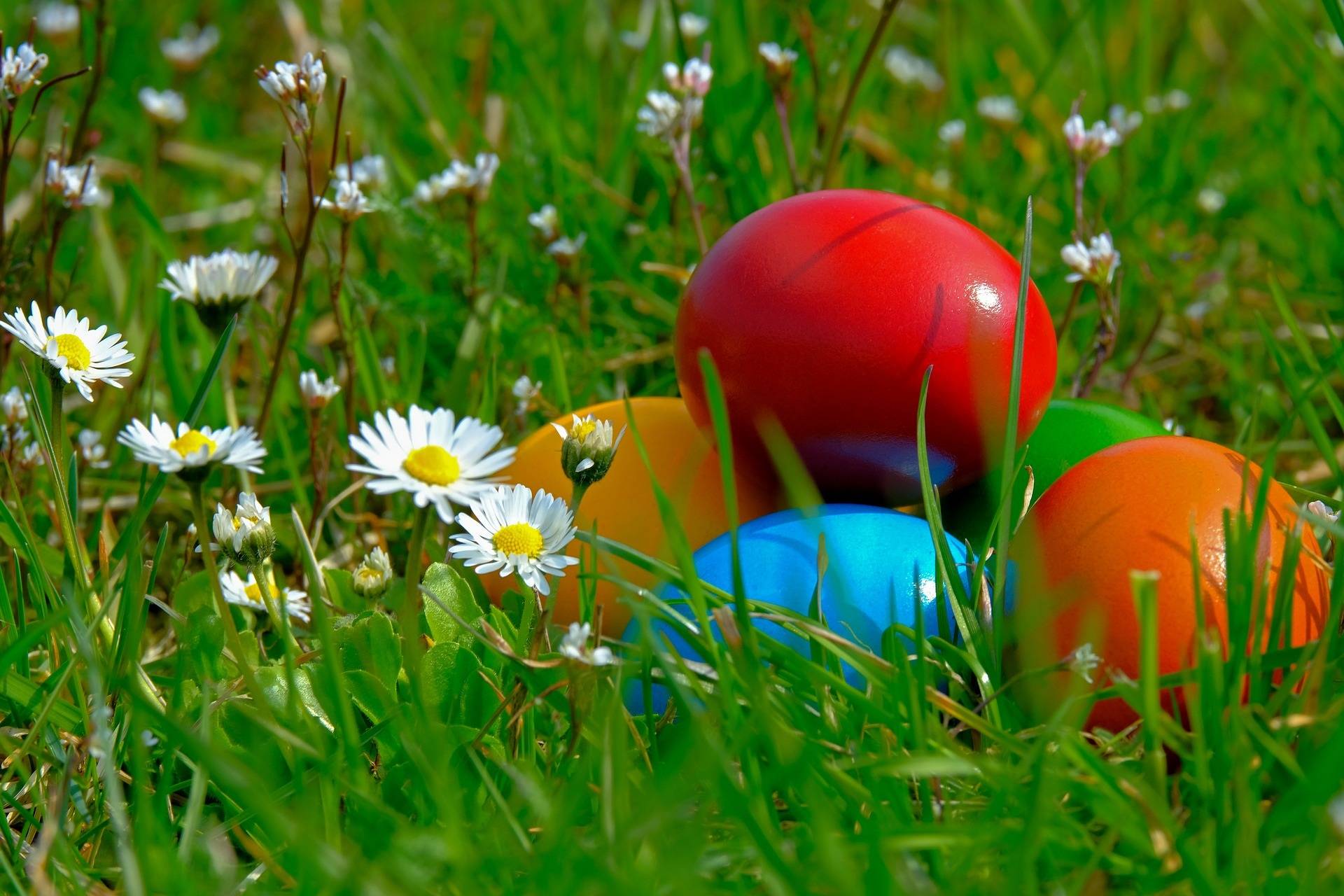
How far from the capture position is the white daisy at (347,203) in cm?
153

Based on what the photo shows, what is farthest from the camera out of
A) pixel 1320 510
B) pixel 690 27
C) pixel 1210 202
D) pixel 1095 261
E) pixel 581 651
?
pixel 1210 202

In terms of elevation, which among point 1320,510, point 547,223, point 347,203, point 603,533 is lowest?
point 1320,510

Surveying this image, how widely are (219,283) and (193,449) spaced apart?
1.16 feet

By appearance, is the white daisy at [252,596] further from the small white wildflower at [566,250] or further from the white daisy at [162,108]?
the white daisy at [162,108]

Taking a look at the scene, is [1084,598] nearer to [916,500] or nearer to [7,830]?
[916,500]

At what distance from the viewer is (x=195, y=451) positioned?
3.50 feet

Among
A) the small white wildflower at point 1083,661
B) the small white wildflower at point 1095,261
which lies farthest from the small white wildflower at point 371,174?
the small white wildflower at point 1083,661

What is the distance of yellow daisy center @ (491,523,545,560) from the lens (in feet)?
3.76

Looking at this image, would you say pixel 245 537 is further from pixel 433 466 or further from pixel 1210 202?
pixel 1210 202

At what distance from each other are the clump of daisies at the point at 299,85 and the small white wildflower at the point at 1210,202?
1780mm

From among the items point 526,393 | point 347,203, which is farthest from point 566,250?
point 347,203

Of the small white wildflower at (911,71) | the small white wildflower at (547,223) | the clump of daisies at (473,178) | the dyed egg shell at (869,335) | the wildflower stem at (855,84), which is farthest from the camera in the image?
the small white wildflower at (911,71)

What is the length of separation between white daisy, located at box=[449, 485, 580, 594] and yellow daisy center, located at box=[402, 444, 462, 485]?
4 cm

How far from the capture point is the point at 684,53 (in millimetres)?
2260
